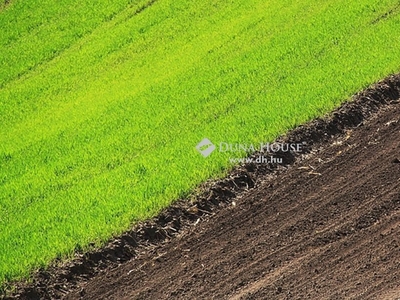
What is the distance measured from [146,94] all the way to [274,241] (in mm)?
5824

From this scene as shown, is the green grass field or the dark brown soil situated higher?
the green grass field

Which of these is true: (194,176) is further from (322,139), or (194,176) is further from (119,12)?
(119,12)

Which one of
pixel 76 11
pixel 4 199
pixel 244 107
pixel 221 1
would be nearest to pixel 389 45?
pixel 244 107

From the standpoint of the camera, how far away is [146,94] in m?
13.1

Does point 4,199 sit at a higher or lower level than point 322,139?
higher

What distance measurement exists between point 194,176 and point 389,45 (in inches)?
205

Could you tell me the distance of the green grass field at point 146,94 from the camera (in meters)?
9.55

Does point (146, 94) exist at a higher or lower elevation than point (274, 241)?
higher

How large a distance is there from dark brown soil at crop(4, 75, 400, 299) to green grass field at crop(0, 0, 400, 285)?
40 centimetres

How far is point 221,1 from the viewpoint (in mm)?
17172

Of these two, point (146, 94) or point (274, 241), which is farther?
point (146, 94)

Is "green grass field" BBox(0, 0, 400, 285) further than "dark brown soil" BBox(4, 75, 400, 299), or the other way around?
"green grass field" BBox(0, 0, 400, 285)

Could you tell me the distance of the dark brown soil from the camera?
7707mm

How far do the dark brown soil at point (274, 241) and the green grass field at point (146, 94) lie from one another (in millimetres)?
399
